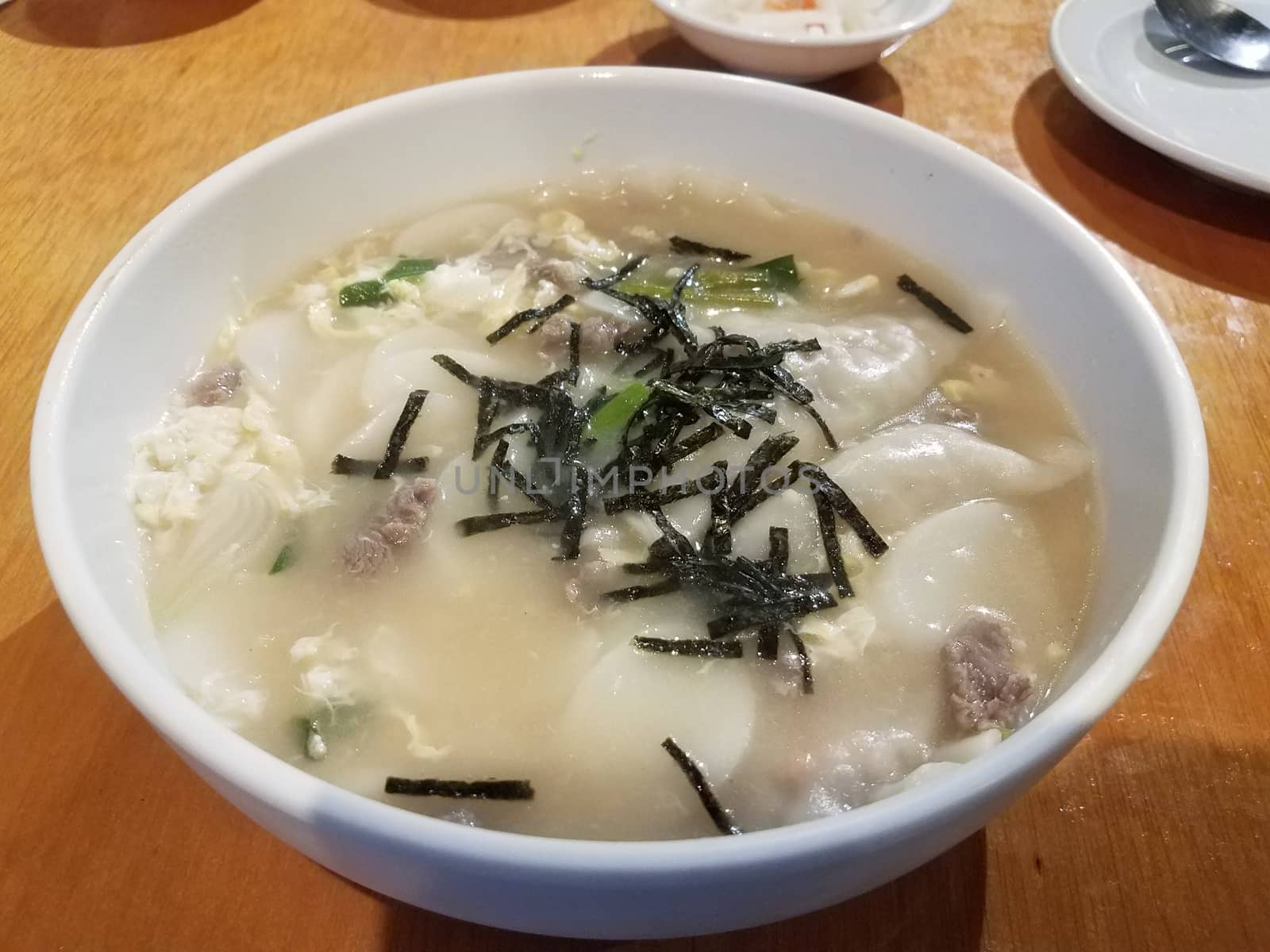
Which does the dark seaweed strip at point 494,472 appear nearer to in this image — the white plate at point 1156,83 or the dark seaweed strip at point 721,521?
the dark seaweed strip at point 721,521

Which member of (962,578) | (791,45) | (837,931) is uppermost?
(791,45)

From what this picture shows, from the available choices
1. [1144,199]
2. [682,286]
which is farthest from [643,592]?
[1144,199]

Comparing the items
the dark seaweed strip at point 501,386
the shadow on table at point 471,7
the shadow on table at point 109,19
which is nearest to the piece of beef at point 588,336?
the dark seaweed strip at point 501,386

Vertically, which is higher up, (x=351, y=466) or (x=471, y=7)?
(x=471, y=7)

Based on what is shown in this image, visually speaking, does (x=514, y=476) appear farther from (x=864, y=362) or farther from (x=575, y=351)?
(x=864, y=362)

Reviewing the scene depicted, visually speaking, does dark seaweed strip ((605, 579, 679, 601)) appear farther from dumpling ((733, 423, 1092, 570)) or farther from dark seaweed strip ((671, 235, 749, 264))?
dark seaweed strip ((671, 235, 749, 264))

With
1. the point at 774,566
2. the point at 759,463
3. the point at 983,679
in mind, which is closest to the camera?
the point at 983,679

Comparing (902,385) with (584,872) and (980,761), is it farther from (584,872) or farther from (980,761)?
(584,872)
